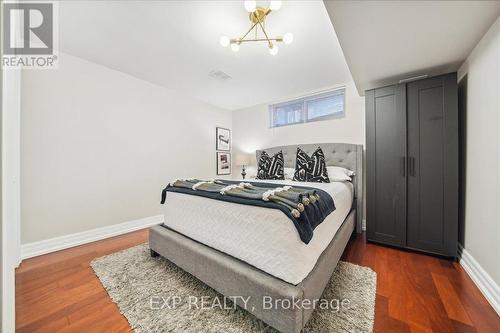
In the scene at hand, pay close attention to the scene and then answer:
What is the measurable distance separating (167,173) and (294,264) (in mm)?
3055

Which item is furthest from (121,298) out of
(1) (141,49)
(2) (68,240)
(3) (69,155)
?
(1) (141,49)

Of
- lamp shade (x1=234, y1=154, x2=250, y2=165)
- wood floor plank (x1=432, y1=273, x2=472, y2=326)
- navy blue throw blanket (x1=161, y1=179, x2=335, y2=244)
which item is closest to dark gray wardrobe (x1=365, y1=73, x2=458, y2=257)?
wood floor plank (x1=432, y1=273, x2=472, y2=326)

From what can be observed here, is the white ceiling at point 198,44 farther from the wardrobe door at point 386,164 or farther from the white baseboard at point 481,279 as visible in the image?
the white baseboard at point 481,279

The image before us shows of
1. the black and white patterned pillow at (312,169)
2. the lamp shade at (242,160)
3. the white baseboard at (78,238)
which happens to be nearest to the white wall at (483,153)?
the black and white patterned pillow at (312,169)

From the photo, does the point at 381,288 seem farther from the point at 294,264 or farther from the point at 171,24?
the point at 171,24

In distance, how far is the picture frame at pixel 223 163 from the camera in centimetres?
456

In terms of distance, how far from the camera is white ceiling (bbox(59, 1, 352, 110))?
1746 mm

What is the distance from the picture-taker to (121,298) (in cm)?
147

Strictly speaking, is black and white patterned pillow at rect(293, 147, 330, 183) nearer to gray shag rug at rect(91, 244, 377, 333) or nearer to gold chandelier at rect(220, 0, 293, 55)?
gray shag rug at rect(91, 244, 377, 333)

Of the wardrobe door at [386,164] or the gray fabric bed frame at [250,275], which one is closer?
the gray fabric bed frame at [250,275]

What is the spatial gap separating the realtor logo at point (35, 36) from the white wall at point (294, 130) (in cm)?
324

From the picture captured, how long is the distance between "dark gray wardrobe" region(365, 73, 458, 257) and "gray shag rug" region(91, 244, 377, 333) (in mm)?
883

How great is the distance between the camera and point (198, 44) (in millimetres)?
2242

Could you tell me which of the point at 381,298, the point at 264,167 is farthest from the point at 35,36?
the point at 381,298
